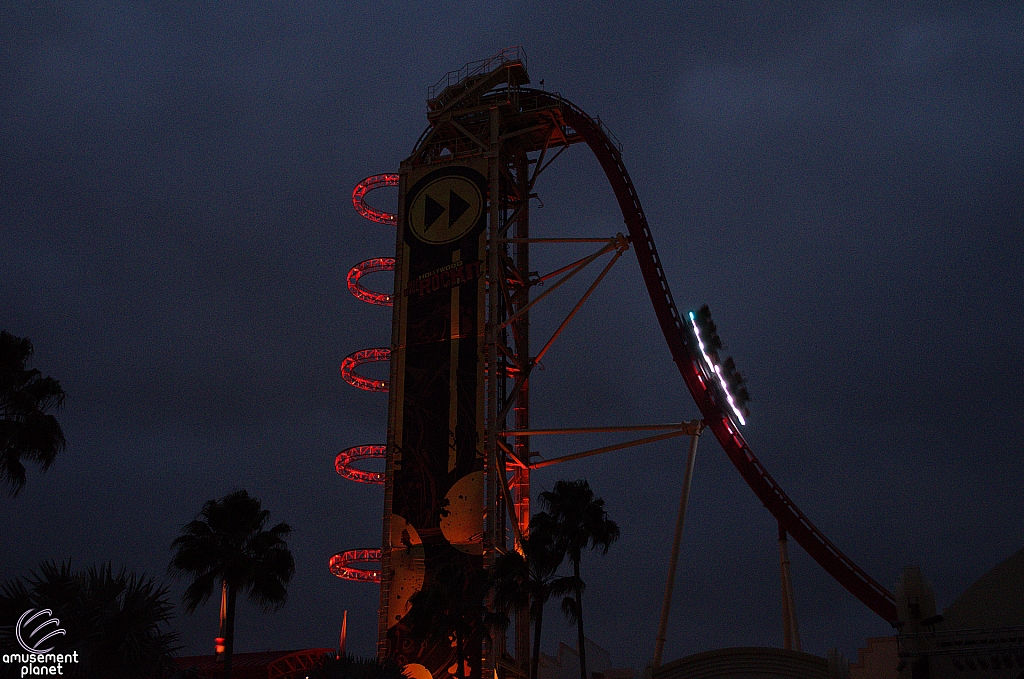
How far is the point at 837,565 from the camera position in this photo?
4184cm

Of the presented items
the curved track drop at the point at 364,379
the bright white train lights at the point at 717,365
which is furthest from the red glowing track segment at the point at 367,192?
the bright white train lights at the point at 717,365

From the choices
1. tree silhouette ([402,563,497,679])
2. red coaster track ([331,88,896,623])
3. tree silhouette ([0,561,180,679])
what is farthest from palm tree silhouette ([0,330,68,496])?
red coaster track ([331,88,896,623])

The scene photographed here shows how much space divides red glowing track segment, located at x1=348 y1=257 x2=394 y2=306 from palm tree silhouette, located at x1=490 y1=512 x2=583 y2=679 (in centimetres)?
1795

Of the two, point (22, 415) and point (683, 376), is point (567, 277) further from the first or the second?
point (22, 415)

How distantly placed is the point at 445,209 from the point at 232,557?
75.0 ft

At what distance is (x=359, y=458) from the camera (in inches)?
1957

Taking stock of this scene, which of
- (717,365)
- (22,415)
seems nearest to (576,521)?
(717,365)

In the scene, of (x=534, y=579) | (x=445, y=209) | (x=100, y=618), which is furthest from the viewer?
(x=445, y=209)

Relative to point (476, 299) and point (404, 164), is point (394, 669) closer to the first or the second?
point (476, 299)

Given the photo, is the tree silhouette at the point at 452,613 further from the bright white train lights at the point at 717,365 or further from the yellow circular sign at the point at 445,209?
the yellow circular sign at the point at 445,209

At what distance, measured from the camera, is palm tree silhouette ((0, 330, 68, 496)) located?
27453 millimetres

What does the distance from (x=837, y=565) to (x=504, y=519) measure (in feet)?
47.1

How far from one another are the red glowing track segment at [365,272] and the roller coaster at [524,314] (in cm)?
6

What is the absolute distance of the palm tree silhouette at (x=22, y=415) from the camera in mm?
27453
